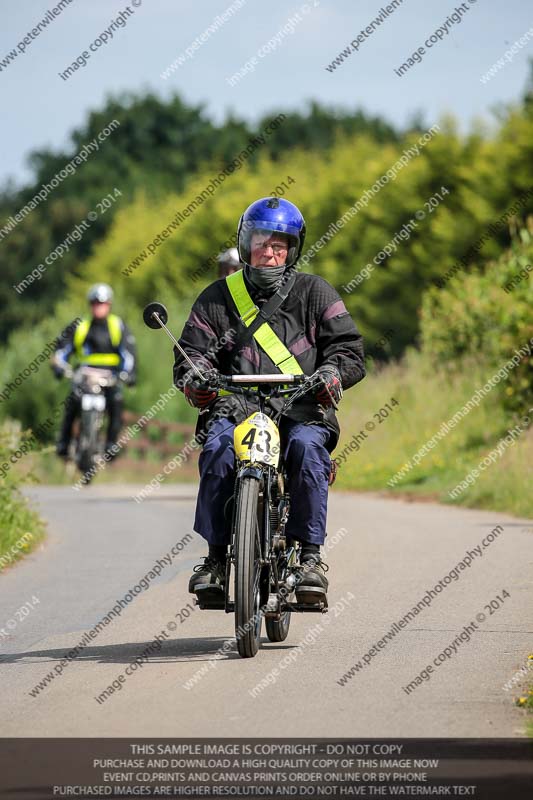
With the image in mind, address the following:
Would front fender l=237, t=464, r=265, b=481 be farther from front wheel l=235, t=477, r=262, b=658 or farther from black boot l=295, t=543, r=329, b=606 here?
black boot l=295, t=543, r=329, b=606

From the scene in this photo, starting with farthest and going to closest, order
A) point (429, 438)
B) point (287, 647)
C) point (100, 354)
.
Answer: point (429, 438)
point (100, 354)
point (287, 647)

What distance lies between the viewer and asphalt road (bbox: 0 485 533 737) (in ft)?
21.1

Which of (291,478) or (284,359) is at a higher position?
(284,359)

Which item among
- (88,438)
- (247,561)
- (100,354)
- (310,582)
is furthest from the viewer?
(100,354)

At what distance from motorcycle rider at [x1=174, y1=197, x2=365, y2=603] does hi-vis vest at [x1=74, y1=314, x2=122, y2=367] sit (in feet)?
44.2

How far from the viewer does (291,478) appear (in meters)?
8.18

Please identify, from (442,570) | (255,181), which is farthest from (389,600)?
(255,181)

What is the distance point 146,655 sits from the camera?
27.0 feet

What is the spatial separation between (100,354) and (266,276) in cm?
1394

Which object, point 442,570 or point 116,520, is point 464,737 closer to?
point 442,570

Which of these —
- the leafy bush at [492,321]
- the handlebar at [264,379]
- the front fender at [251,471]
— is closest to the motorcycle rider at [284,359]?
the handlebar at [264,379]

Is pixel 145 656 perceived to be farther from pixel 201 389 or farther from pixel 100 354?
pixel 100 354

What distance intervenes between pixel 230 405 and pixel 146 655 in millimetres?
1315

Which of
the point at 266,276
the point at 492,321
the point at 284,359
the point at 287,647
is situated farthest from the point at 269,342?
the point at 492,321
